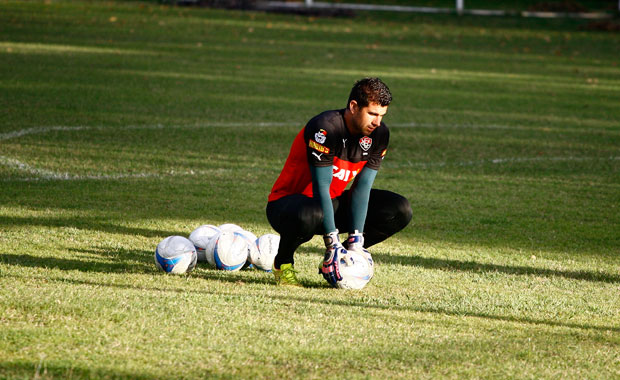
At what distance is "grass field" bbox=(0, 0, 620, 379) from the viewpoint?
425cm

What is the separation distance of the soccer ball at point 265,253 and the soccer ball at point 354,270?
0.66 meters

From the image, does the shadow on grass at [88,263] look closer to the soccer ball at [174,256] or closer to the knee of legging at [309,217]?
the soccer ball at [174,256]

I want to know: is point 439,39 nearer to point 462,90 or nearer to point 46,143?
point 462,90

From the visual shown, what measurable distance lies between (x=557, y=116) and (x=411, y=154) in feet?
14.1

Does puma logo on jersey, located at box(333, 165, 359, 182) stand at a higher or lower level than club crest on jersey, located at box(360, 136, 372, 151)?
lower

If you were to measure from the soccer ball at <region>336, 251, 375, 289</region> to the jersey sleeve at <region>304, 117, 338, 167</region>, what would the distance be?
0.60m

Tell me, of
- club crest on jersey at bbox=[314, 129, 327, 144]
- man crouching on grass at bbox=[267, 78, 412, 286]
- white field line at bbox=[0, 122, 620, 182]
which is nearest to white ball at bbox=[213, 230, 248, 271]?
man crouching on grass at bbox=[267, 78, 412, 286]

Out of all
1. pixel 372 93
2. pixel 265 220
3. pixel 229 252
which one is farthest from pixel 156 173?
pixel 372 93

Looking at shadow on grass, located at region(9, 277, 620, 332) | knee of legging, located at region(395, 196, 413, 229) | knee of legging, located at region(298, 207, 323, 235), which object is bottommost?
shadow on grass, located at region(9, 277, 620, 332)

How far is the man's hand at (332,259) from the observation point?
543 cm

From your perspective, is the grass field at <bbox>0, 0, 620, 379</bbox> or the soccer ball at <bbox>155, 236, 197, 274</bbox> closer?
the grass field at <bbox>0, 0, 620, 379</bbox>

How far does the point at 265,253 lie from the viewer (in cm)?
602

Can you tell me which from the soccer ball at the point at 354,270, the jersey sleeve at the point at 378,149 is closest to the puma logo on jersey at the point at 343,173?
the jersey sleeve at the point at 378,149

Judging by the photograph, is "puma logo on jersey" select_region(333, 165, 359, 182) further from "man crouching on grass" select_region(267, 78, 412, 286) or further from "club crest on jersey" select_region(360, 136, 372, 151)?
"club crest on jersey" select_region(360, 136, 372, 151)
